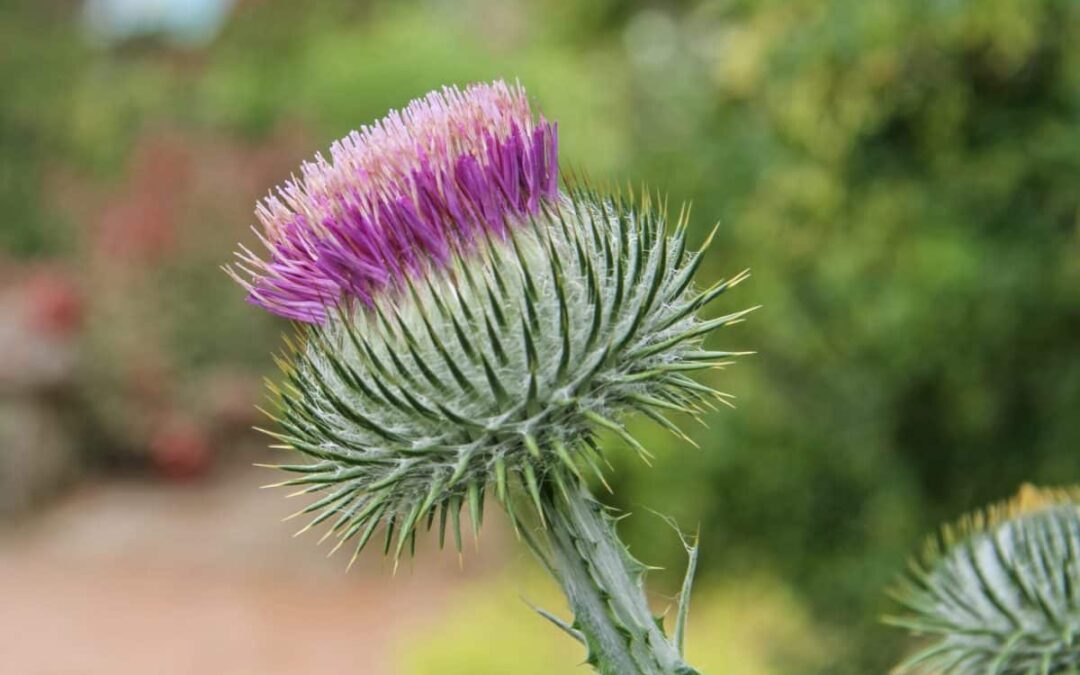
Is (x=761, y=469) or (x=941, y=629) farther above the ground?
(x=761, y=469)

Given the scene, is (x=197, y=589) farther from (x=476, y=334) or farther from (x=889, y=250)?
(x=476, y=334)

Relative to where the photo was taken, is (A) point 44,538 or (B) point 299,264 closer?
(B) point 299,264

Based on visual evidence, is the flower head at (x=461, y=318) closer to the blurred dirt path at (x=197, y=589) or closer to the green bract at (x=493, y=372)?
the green bract at (x=493, y=372)

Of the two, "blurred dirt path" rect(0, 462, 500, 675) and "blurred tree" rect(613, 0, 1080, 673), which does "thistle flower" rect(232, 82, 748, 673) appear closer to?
"blurred tree" rect(613, 0, 1080, 673)

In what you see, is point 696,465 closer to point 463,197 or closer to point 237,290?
point 237,290

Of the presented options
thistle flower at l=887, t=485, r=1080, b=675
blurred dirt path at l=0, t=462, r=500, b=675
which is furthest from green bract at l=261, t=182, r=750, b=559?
blurred dirt path at l=0, t=462, r=500, b=675

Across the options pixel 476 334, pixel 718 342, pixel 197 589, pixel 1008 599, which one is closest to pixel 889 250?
pixel 718 342

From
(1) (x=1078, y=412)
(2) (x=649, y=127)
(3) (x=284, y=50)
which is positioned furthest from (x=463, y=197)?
(3) (x=284, y=50)
